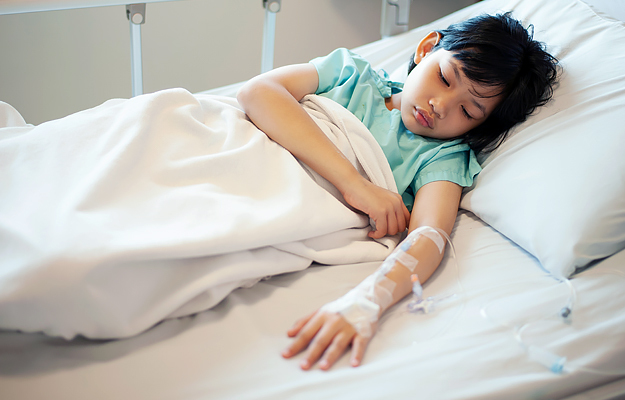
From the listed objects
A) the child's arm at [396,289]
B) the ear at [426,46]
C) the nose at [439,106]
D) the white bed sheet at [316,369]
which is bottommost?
the white bed sheet at [316,369]

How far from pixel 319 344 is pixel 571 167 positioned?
2.01 ft

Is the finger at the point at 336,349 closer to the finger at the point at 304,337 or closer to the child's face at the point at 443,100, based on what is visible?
the finger at the point at 304,337

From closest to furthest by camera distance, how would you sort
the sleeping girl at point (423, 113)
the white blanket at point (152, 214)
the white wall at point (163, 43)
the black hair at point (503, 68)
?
1. the white blanket at point (152, 214)
2. the sleeping girl at point (423, 113)
3. the black hair at point (503, 68)
4. the white wall at point (163, 43)

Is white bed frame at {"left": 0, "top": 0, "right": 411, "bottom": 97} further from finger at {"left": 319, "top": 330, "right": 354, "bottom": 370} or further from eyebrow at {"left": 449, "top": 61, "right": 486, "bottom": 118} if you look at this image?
finger at {"left": 319, "top": 330, "right": 354, "bottom": 370}

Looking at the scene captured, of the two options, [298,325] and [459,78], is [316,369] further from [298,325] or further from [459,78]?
[459,78]

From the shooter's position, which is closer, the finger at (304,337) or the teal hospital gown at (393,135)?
the finger at (304,337)

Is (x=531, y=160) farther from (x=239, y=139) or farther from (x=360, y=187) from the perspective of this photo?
(x=239, y=139)

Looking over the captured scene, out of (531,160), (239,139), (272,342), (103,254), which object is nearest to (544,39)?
(531,160)

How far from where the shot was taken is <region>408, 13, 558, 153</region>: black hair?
106 centimetres

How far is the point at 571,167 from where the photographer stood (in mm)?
905

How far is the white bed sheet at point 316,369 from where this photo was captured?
63 cm

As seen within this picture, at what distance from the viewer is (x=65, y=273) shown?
59 cm

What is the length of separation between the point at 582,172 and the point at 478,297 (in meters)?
0.33

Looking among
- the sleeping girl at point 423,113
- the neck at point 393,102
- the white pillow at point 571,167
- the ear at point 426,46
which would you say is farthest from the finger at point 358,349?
the ear at point 426,46
